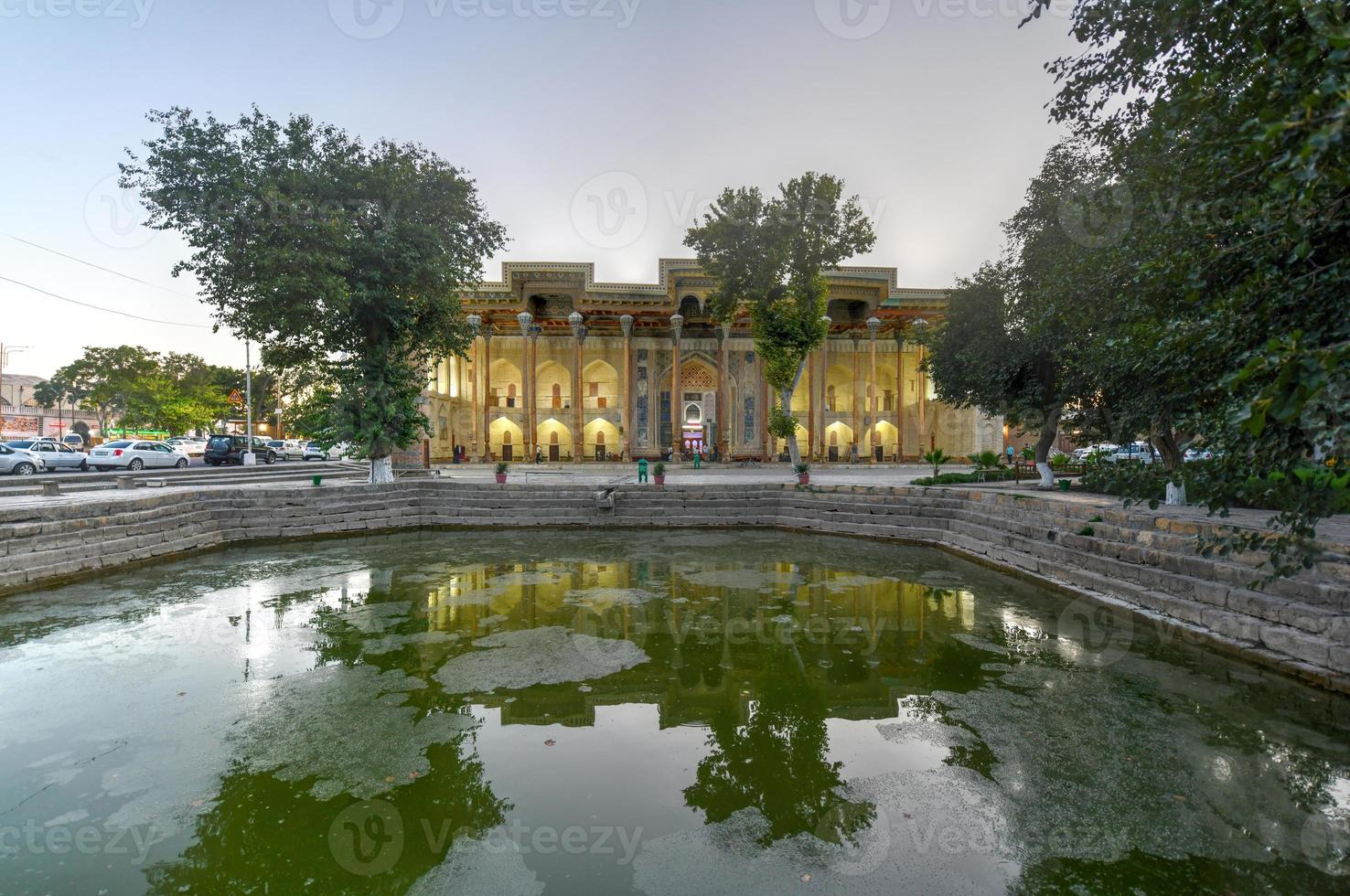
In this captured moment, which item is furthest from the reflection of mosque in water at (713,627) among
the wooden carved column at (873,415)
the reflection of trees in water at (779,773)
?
the wooden carved column at (873,415)

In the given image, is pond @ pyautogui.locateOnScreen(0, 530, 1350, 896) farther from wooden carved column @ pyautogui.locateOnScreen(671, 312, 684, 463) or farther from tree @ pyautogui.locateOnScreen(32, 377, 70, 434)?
tree @ pyautogui.locateOnScreen(32, 377, 70, 434)

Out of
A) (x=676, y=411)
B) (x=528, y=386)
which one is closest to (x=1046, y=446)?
(x=676, y=411)

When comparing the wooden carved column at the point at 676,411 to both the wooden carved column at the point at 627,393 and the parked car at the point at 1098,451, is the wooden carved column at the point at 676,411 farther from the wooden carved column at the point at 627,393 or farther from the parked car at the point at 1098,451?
the parked car at the point at 1098,451

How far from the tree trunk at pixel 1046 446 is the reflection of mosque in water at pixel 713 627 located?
31.7ft

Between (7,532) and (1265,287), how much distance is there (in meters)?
13.8

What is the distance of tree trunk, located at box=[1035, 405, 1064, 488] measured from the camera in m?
15.5

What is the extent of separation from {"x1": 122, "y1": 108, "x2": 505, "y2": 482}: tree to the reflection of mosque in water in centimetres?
828

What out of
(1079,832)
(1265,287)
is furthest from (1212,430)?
(1079,832)

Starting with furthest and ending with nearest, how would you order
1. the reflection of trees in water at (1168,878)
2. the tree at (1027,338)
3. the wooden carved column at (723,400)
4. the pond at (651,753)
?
the wooden carved column at (723,400), the tree at (1027,338), the pond at (651,753), the reflection of trees in water at (1168,878)

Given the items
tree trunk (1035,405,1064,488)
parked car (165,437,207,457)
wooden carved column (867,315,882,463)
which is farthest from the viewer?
wooden carved column (867,315,882,463)

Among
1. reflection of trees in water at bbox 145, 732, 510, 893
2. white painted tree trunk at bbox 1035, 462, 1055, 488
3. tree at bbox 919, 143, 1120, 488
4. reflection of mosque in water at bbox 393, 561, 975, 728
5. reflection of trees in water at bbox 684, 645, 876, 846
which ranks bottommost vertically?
reflection of mosque in water at bbox 393, 561, 975, 728

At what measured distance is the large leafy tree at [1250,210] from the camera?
210 centimetres

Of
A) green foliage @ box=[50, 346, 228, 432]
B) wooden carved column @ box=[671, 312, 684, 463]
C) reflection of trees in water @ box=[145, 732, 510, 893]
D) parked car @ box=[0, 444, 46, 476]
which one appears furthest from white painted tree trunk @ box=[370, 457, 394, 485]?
green foliage @ box=[50, 346, 228, 432]

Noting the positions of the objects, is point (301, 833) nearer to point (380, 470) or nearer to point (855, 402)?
point (380, 470)
